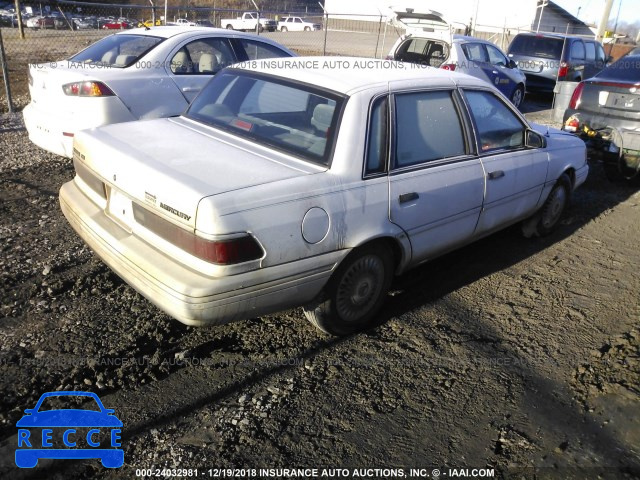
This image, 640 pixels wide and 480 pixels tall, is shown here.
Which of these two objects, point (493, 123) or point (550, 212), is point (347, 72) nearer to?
point (493, 123)

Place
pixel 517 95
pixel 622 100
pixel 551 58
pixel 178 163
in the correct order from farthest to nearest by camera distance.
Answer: pixel 551 58 → pixel 517 95 → pixel 622 100 → pixel 178 163

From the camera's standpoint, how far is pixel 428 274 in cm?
476

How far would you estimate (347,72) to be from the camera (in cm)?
389

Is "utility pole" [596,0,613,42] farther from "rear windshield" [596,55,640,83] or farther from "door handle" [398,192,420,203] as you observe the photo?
"door handle" [398,192,420,203]

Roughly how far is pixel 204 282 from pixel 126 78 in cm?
418

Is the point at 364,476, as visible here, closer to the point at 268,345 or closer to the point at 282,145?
the point at 268,345

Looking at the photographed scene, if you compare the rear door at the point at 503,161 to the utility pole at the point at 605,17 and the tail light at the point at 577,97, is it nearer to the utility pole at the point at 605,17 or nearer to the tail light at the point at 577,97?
the tail light at the point at 577,97

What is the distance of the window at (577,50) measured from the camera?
1481 cm

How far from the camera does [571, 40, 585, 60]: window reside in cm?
1481

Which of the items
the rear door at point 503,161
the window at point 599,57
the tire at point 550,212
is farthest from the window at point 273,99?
the window at point 599,57

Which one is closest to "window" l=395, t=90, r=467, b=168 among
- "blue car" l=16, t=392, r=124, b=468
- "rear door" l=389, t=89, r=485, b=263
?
"rear door" l=389, t=89, r=485, b=263

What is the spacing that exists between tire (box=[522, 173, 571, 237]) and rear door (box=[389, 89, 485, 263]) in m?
1.46

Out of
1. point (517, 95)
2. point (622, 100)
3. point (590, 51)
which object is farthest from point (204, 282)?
point (590, 51)

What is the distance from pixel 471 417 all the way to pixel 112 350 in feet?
6.93
